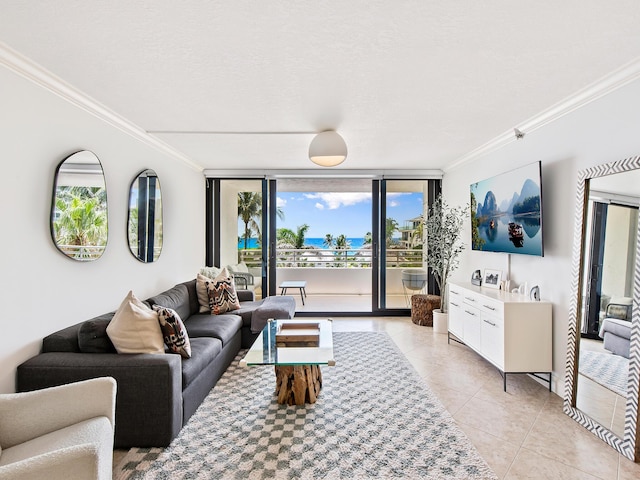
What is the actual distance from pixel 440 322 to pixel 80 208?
4.39 meters

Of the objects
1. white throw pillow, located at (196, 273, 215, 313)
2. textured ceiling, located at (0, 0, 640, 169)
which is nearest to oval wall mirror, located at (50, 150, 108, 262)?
textured ceiling, located at (0, 0, 640, 169)

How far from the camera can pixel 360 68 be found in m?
2.21

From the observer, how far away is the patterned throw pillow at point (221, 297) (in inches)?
161

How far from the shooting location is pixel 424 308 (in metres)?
5.16

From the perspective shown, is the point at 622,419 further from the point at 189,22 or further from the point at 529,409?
the point at 189,22

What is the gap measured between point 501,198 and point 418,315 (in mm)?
2305

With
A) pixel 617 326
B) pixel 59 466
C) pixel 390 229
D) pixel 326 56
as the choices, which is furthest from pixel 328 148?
pixel 390 229

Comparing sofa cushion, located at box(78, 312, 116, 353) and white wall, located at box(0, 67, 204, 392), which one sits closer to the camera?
white wall, located at box(0, 67, 204, 392)

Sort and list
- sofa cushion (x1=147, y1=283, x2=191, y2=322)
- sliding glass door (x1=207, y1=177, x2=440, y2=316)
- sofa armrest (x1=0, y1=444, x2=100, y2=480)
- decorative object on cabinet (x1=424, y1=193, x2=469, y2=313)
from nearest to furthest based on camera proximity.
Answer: sofa armrest (x1=0, y1=444, x2=100, y2=480) → sofa cushion (x1=147, y1=283, x2=191, y2=322) → decorative object on cabinet (x1=424, y1=193, x2=469, y2=313) → sliding glass door (x1=207, y1=177, x2=440, y2=316)

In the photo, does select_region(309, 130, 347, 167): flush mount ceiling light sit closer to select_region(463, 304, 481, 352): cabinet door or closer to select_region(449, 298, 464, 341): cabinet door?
select_region(463, 304, 481, 352): cabinet door

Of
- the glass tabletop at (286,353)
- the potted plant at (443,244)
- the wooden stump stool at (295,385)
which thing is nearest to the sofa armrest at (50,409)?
the glass tabletop at (286,353)

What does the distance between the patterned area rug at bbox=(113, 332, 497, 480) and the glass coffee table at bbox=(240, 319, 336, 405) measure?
97mm

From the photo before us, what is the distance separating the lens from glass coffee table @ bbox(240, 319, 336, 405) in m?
2.50

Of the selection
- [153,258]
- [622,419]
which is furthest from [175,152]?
[622,419]
